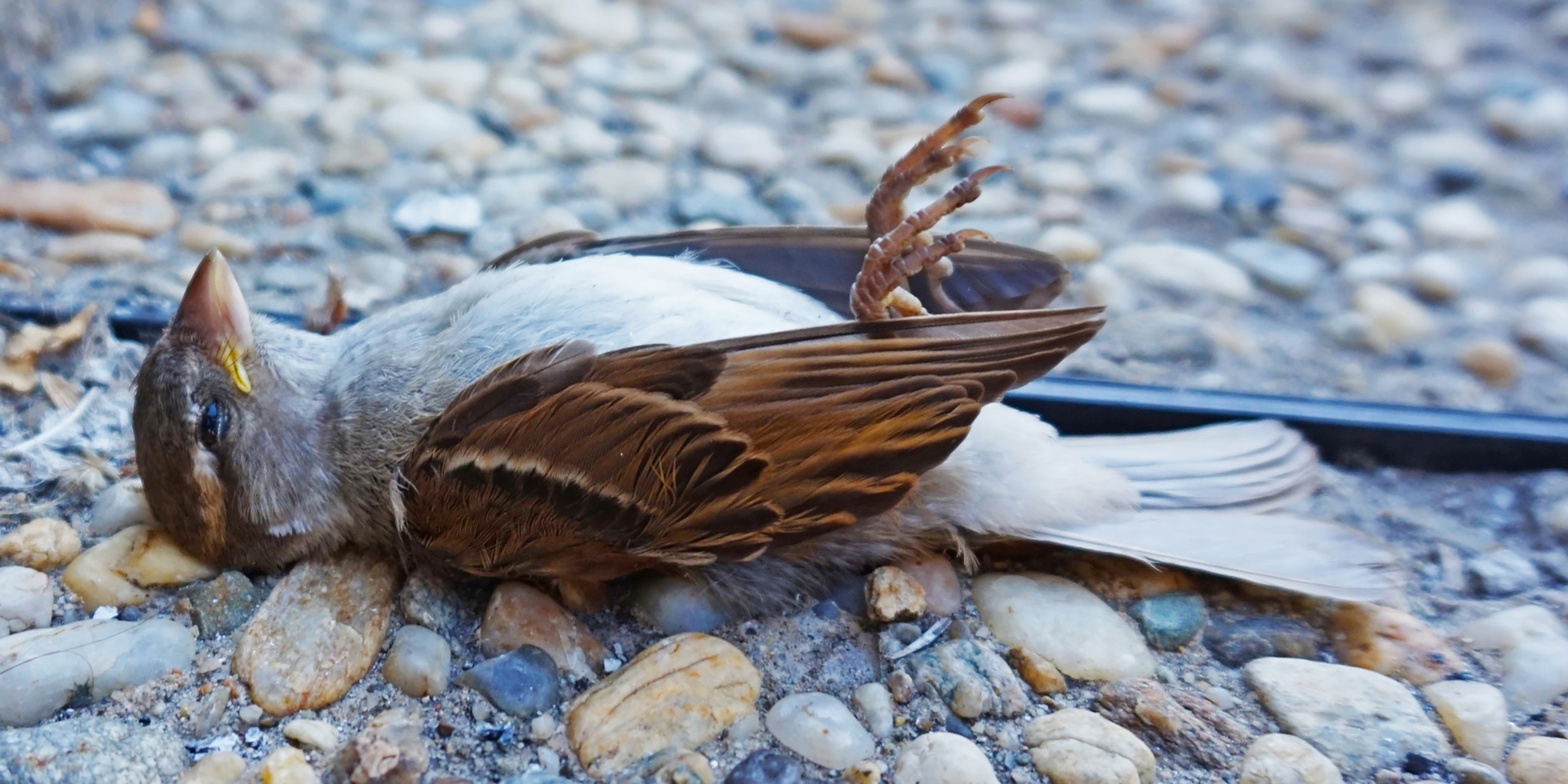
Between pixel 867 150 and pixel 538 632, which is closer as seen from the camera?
pixel 538 632

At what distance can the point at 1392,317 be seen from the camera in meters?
3.63

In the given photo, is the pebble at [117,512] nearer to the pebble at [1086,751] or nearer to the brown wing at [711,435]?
the brown wing at [711,435]

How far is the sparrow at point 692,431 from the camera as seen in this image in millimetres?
2127

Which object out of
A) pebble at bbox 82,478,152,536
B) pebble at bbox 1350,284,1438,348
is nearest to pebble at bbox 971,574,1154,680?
pebble at bbox 1350,284,1438,348

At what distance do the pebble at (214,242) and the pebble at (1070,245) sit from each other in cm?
257

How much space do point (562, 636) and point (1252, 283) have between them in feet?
8.92

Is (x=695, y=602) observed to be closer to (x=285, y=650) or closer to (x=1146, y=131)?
(x=285, y=650)

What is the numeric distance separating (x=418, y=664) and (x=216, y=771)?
385 mm

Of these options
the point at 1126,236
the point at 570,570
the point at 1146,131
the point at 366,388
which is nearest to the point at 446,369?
the point at 366,388

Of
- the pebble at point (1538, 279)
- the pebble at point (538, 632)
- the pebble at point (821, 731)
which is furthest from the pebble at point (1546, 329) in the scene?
the pebble at point (538, 632)

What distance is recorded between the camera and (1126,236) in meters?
4.07

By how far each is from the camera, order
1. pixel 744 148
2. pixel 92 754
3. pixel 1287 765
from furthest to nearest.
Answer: pixel 744 148, pixel 1287 765, pixel 92 754

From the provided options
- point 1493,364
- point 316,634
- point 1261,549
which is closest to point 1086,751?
point 1261,549

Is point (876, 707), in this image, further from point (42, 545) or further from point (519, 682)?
point (42, 545)
